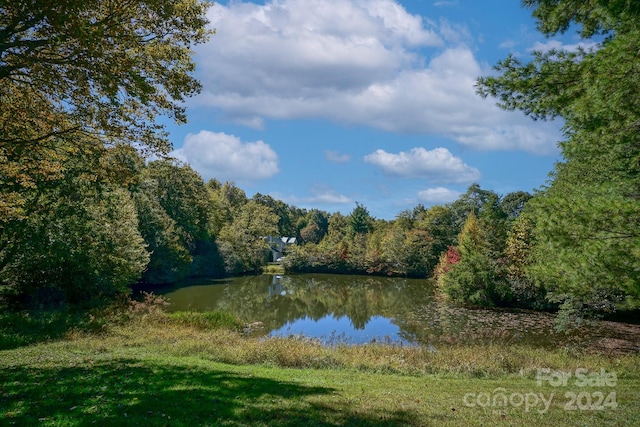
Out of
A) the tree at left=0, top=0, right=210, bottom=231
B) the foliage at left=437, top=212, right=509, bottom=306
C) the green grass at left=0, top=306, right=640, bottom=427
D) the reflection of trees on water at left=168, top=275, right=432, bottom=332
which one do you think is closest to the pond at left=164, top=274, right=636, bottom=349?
the reflection of trees on water at left=168, top=275, right=432, bottom=332

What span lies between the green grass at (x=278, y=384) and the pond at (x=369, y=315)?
419cm

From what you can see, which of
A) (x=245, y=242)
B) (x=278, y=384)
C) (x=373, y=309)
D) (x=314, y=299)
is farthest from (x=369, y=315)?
(x=245, y=242)

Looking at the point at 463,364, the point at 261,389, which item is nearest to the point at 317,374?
the point at 261,389

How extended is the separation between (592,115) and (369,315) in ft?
80.8

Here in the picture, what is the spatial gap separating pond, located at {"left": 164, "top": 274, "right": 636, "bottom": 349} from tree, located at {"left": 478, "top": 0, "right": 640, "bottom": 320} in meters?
9.81

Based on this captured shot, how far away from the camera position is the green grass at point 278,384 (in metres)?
5.87

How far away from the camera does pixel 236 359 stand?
11.8 meters

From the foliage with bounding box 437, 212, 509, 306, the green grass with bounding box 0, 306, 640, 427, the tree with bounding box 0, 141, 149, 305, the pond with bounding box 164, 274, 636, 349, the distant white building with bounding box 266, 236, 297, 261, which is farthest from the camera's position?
the distant white building with bounding box 266, 236, 297, 261

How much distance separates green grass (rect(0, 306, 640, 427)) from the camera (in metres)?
5.87

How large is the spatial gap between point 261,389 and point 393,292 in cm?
3633

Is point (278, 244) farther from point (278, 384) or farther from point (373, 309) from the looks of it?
point (278, 384)

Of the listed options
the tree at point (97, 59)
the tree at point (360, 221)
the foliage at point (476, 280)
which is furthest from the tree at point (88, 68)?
the tree at point (360, 221)

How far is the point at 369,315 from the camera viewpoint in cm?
2928

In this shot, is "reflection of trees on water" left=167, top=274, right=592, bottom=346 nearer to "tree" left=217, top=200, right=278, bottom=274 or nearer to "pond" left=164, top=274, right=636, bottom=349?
"pond" left=164, top=274, right=636, bottom=349
